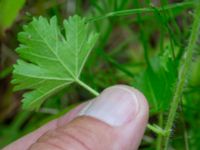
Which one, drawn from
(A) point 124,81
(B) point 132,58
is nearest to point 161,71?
(A) point 124,81

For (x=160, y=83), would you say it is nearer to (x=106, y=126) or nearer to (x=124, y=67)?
(x=106, y=126)


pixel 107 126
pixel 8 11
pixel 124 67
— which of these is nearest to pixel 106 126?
pixel 107 126

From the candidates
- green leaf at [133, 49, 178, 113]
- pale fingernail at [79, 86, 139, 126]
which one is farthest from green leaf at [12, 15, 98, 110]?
green leaf at [133, 49, 178, 113]

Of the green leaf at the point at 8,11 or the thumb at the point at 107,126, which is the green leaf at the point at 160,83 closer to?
the thumb at the point at 107,126

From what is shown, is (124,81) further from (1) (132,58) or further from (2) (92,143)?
(2) (92,143)

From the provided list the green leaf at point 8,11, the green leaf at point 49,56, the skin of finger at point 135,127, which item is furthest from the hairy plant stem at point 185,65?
the green leaf at point 8,11

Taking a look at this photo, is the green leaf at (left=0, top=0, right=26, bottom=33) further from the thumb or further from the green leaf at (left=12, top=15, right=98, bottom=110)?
the thumb
